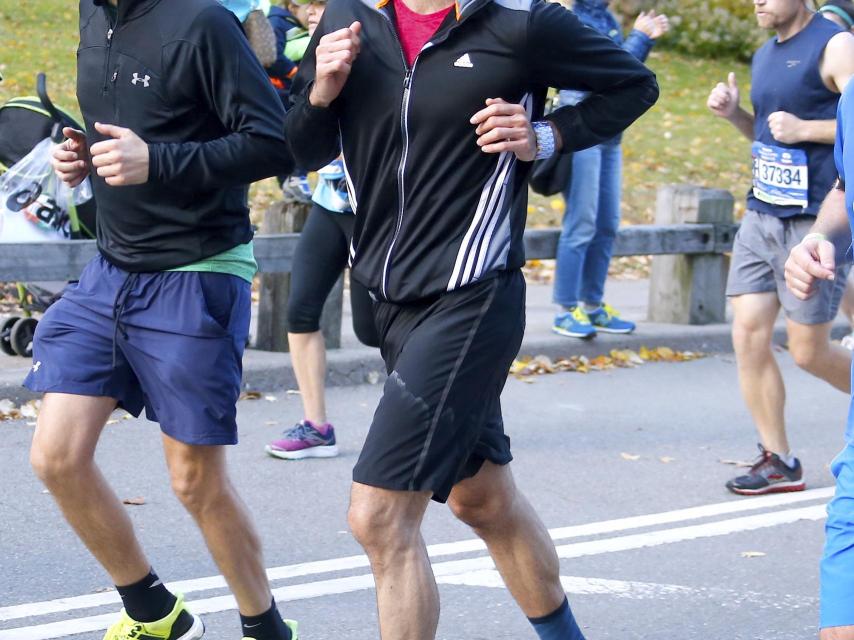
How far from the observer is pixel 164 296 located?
4316mm

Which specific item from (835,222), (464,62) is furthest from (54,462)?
(835,222)

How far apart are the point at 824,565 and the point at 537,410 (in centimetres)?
514

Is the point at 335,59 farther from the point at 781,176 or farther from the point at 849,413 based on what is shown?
the point at 781,176

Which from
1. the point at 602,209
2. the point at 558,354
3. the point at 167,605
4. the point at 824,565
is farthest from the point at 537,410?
the point at 824,565

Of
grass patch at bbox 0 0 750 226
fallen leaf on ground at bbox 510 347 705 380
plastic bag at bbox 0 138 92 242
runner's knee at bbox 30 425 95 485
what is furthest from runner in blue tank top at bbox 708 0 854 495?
grass patch at bbox 0 0 750 226

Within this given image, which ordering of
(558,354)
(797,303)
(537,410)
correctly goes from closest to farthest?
(797,303), (537,410), (558,354)

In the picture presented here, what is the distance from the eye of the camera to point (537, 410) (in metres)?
8.32

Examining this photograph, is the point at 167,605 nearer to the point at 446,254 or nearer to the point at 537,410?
the point at 446,254

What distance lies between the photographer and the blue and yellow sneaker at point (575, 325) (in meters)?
9.61

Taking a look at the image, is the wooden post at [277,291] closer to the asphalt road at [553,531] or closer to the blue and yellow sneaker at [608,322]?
the asphalt road at [553,531]

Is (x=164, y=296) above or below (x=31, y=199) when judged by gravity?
above

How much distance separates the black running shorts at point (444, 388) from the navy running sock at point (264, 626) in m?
0.84

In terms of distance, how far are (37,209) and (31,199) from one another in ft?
0.96

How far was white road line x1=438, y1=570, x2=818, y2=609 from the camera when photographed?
5.30 m
